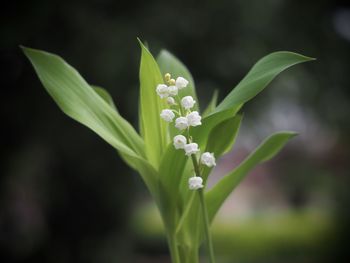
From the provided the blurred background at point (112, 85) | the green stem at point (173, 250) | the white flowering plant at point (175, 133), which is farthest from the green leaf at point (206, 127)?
the blurred background at point (112, 85)

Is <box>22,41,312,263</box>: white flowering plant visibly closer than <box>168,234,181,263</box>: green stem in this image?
Yes

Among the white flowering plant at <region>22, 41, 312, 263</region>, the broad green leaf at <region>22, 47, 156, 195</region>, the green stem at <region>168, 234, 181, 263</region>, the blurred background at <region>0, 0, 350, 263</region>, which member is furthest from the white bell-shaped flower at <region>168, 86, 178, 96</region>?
the blurred background at <region>0, 0, 350, 263</region>

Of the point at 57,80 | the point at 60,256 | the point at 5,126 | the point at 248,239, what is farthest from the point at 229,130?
the point at 248,239

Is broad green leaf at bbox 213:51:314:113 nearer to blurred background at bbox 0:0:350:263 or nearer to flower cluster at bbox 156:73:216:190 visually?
flower cluster at bbox 156:73:216:190

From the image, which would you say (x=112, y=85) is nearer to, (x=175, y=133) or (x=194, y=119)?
(x=175, y=133)

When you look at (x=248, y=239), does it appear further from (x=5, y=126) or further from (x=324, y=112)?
(x=5, y=126)

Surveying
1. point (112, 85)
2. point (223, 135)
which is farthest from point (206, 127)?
point (112, 85)
